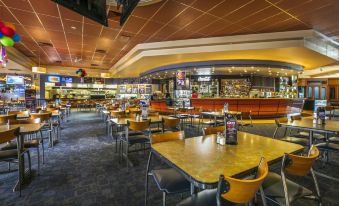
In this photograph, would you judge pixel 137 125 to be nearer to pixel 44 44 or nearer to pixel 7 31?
pixel 7 31

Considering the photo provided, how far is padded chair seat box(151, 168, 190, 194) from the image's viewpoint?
5.42ft

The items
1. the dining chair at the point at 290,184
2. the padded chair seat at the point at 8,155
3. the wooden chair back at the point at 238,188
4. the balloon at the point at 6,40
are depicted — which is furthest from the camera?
the balloon at the point at 6,40

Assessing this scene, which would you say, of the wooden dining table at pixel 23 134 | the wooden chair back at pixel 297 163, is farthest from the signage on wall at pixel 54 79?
the wooden chair back at pixel 297 163

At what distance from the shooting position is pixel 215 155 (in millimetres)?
1585

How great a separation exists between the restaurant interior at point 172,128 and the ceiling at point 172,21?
0.04 meters

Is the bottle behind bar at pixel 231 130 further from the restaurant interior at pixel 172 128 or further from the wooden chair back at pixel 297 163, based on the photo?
the wooden chair back at pixel 297 163

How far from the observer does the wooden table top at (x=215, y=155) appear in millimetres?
1234

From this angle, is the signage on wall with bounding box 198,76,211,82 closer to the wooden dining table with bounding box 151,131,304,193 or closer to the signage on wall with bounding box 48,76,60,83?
the signage on wall with bounding box 48,76,60,83

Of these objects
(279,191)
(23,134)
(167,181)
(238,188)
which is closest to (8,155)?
(23,134)

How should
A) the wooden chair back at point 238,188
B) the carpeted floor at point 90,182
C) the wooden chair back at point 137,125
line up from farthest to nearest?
the wooden chair back at point 137,125
the carpeted floor at point 90,182
the wooden chair back at point 238,188

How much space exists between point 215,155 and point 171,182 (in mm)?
524

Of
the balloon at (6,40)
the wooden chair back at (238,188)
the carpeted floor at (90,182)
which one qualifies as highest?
the balloon at (6,40)

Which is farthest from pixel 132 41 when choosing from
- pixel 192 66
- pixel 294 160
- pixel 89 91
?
pixel 89 91

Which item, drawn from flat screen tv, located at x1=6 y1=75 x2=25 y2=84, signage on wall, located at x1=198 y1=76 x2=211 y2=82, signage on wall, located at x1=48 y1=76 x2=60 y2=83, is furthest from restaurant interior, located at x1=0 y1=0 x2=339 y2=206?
flat screen tv, located at x1=6 y1=75 x2=25 y2=84
